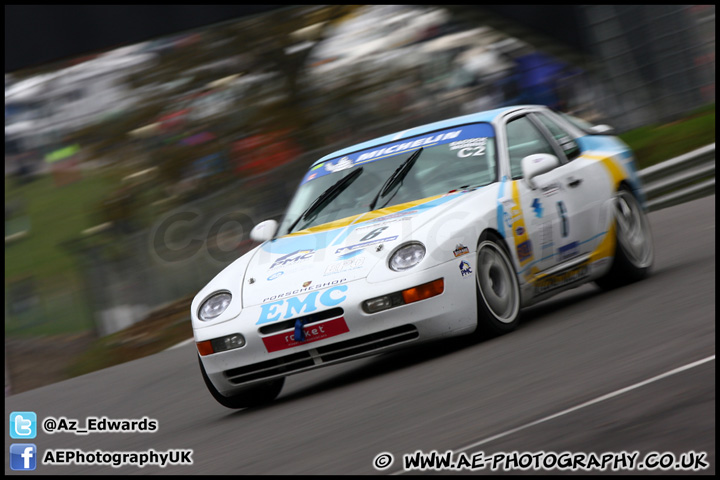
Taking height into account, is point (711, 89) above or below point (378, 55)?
below

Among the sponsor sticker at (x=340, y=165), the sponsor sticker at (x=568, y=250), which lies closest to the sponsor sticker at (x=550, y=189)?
the sponsor sticker at (x=568, y=250)

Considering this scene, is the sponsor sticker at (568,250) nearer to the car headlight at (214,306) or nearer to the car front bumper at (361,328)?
the car front bumper at (361,328)

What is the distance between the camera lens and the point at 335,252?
21.6 feet

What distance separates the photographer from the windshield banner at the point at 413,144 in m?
7.45

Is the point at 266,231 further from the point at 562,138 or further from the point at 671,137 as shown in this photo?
the point at 671,137

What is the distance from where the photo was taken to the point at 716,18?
1542cm

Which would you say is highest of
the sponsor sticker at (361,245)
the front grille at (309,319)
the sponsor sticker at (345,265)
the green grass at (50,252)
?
the sponsor sticker at (361,245)

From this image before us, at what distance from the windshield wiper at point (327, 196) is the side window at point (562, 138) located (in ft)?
4.87

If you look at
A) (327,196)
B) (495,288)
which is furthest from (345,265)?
(327,196)

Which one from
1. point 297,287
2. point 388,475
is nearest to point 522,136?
point 297,287

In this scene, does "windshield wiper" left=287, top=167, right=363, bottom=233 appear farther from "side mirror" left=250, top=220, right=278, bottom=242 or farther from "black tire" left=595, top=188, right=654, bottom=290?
"black tire" left=595, top=188, right=654, bottom=290

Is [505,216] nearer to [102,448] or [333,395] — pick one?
[333,395]

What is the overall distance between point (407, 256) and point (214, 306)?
119 cm

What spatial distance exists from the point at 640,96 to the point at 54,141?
26.0ft
